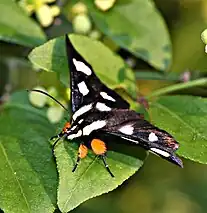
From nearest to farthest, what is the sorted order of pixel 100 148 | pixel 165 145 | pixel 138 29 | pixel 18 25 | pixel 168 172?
1. pixel 165 145
2. pixel 100 148
3. pixel 18 25
4. pixel 138 29
5. pixel 168 172

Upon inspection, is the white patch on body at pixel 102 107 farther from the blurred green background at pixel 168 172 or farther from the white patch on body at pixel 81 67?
the blurred green background at pixel 168 172

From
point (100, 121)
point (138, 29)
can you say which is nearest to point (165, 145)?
point (100, 121)

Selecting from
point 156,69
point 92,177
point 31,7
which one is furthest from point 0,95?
point 92,177

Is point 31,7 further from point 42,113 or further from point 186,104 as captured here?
point 186,104

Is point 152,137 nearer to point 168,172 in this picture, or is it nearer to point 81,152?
point 81,152

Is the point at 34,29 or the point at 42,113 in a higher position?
the point at 34,29
